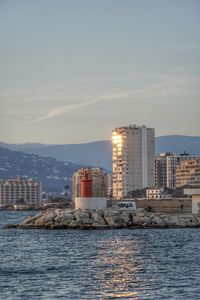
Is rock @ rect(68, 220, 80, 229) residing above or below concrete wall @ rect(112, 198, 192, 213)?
below

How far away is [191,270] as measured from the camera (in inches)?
1624

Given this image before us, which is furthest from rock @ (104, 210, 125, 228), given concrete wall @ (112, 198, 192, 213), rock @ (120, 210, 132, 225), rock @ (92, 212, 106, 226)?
concrete wall @ (112, 198, 192, 213)

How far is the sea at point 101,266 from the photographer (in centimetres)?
3434

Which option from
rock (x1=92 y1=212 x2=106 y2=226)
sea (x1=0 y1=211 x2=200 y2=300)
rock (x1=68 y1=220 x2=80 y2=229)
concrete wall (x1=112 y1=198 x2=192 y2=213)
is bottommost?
sea (x1=0 y1=211 x2=200 y2=300)

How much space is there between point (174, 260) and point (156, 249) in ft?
25.0

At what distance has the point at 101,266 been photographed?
43625 mm

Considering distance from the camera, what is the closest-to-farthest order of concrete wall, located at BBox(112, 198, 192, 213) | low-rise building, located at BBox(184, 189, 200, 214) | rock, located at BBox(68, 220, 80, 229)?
Result: rock, located at BBox(68, 220, 80, 229) < low-rise building, located at BBox(184, 189, 200, 214) < concrete wall, located at BBox(112, 198, 192, 213)

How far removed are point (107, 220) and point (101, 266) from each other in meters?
36.0

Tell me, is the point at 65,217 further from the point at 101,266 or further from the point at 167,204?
the point at 167,204

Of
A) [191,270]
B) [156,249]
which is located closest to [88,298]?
[191,270]

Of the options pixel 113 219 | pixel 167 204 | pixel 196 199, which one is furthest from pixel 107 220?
pixel 167 204

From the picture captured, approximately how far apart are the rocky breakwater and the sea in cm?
977

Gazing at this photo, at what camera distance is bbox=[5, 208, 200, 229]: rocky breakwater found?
7881cm

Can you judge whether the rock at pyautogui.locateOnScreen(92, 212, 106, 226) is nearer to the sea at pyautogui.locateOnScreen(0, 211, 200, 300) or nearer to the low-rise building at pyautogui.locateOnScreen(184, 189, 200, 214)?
the sea at pyautogui.locateOnScreen(0, 211, 200, 300)
